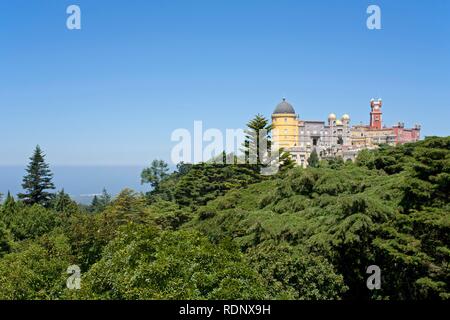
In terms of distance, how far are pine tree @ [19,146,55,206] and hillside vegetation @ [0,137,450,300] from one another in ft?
68.7

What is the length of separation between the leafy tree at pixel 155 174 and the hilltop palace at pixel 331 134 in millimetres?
14426

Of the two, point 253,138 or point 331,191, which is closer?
point 331,191

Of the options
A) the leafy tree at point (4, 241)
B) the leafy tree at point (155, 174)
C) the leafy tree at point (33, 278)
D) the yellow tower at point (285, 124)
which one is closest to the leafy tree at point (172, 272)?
the leafy tree at point (33, 278)

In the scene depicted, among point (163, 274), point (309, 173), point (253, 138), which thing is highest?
point (253, 138)

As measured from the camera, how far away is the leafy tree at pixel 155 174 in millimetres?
48125

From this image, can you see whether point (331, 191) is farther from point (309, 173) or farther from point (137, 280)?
point (137, 280)

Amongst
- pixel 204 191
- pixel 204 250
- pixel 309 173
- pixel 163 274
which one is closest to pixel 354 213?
pixel 309 173

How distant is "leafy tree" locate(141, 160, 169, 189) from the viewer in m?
48.1

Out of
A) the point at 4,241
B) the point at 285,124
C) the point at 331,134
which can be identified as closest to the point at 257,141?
the point at 4,241

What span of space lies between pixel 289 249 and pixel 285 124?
1808 inches

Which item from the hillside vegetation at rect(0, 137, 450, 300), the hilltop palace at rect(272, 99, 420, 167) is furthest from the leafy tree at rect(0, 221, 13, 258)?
the hilltop palace at rect(272, 99, 420, 167)

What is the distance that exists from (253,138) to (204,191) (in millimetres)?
4326

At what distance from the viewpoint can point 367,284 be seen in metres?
12.1

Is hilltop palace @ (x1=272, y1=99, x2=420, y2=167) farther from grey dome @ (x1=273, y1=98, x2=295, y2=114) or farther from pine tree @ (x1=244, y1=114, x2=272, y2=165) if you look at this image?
pine tree @ (x1=244, y1=114, x2=272, y2=165)
